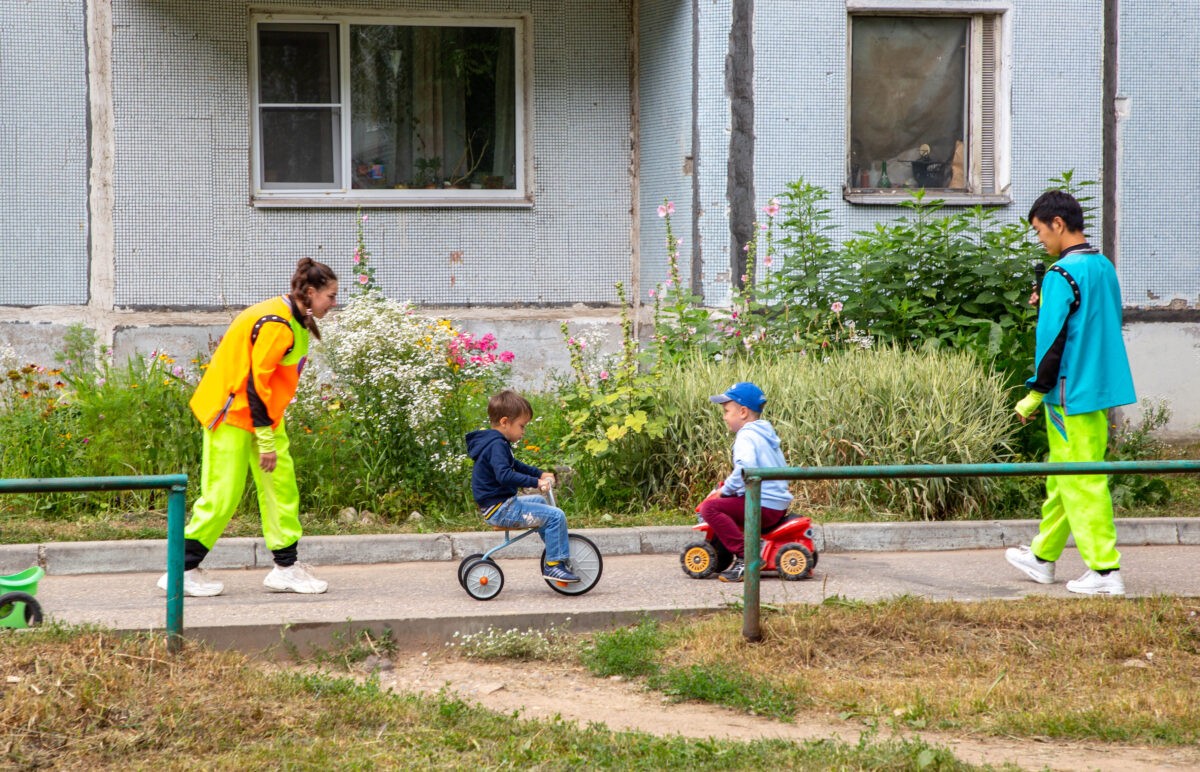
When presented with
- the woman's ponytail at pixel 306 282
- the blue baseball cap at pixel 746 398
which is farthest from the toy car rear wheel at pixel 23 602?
the blue baseball cap at pixel 746 398

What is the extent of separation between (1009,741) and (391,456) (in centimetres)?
489

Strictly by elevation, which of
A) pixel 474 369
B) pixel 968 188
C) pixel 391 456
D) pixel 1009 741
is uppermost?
pixel 968 188

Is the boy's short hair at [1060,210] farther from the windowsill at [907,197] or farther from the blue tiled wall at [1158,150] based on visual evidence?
the blue tiled wall at [1158,150]

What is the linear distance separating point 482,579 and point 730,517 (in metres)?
1.40

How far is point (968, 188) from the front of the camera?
39.0 feet

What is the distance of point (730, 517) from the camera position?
22.9 feet

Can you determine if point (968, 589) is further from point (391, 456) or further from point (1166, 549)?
point (391, 456)

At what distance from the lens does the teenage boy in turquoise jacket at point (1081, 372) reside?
6.40 meters

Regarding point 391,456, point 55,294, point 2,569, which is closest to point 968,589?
point 391,456

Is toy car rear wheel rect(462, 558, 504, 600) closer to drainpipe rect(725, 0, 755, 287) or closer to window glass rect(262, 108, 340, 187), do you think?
drainpipe rect(725, 0, 755, 287)

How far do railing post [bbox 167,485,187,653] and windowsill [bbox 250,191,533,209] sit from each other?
23.1 feet

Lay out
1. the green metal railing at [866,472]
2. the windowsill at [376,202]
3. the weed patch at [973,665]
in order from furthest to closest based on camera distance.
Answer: the windowsill at [376,202] < the green metal railing at [866,472] < the weed patch at [973,665]

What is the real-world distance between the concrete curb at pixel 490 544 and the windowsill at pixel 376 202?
4732 mm

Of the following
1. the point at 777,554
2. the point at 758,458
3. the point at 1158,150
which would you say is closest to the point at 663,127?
the point at 1158,150
